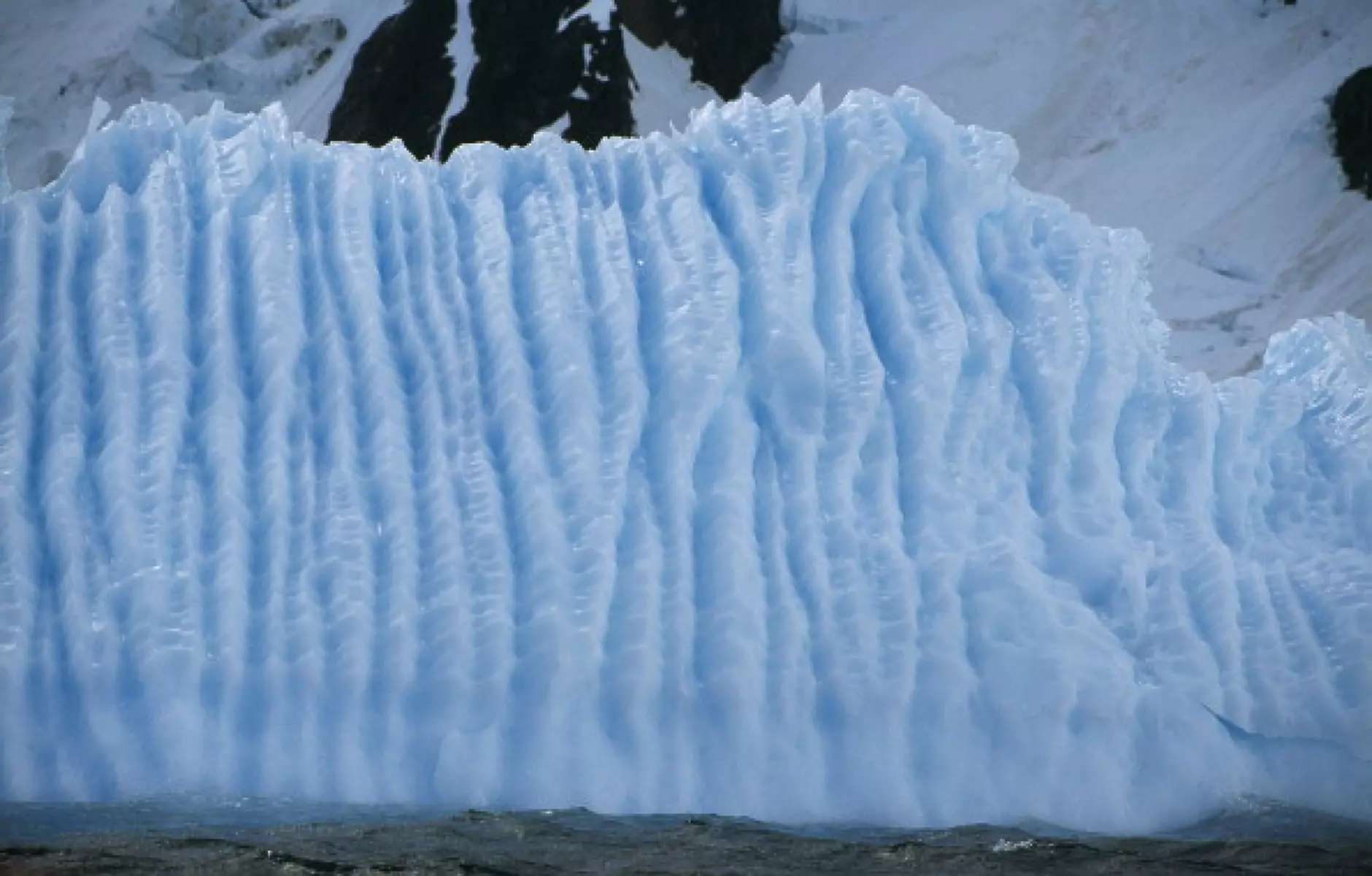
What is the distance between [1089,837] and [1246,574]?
4.02 feet

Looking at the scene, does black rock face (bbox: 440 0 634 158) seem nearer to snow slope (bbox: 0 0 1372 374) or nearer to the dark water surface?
snow slope (bbox: 0 0 1372 374)

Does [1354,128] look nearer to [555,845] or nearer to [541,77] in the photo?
[541,77]

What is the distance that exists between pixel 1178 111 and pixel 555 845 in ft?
42.3

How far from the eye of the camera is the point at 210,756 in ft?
15.7

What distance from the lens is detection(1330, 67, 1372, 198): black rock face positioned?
14.1m

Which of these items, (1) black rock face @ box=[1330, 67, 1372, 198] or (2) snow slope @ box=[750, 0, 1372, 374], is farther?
(1) black rock face @ box=[1330, 67, 1372, 198]

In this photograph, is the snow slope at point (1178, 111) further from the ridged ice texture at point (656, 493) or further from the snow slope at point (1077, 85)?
the ridged ice texture at point (656, 493)

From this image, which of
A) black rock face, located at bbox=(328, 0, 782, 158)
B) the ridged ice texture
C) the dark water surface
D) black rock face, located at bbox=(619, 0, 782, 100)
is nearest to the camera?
the dark water surface

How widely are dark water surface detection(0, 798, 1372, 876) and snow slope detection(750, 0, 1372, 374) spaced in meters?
8.77

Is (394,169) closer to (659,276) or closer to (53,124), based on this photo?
(659,276)

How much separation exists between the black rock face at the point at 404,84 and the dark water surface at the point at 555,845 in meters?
11.3

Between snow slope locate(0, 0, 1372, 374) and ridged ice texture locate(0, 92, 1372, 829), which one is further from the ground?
snow slope locate(0, 0, 1372, 374)

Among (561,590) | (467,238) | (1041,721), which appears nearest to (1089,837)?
(1041,721)

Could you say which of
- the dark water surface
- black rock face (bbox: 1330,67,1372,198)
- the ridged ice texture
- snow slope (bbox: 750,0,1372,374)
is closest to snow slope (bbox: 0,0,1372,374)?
snow slope (bbox: 750,0,1372,374)
